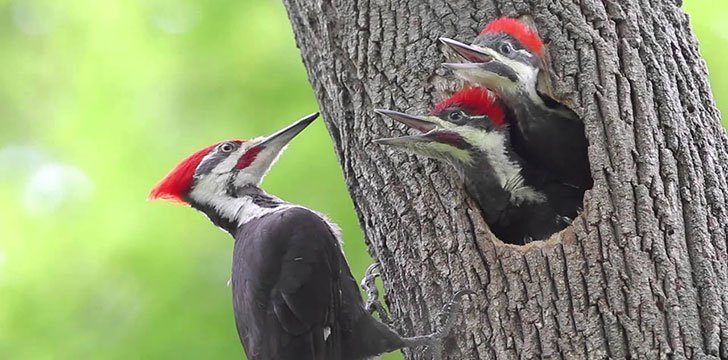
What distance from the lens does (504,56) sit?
10.6ft

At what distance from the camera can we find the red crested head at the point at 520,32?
319cm

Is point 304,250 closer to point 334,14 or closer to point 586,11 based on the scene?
point 334,14

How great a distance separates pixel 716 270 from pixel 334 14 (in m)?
1.64

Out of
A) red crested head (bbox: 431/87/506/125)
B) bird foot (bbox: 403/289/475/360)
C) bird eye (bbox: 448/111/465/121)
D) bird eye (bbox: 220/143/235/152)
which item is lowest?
bird foot (bbox: 403/289/475/360)

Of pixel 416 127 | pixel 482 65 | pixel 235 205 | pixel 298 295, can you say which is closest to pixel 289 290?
pixel 298 295

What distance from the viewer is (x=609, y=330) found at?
2855 millimetres

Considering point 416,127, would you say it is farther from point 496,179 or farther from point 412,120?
point 496,179

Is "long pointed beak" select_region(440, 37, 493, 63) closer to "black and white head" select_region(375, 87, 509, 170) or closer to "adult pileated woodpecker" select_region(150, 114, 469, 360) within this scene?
"black and white head" select_region(375, 87, 509, 170)

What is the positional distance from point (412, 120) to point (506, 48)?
39cm

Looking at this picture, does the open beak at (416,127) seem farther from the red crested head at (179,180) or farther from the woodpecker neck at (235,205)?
the red crested head at (179,180)

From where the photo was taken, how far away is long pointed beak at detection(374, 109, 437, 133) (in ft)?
10.6

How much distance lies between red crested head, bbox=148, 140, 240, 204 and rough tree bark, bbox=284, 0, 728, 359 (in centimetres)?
84


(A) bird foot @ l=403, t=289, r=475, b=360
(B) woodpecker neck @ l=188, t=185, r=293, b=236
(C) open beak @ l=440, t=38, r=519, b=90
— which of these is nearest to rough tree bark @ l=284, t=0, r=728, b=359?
(A) bird foot @ l=403, t=289, r=475, b=360

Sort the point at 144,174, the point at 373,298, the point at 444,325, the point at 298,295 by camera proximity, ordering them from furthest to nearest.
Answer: the point at 144,174
the point at 373,298
the point at 298,295
the point at 444,325
